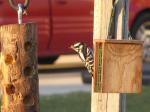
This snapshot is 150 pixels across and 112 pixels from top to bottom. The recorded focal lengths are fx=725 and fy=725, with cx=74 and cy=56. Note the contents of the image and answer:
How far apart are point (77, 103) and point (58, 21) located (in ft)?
10.8

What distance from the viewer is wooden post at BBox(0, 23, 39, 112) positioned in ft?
12.4

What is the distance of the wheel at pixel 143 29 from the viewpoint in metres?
12.2

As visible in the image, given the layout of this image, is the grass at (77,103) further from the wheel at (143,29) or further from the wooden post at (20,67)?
the wooden post at (20,67)

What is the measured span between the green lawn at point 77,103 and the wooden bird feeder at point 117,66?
4219 mm

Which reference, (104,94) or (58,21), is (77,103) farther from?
(104,94)

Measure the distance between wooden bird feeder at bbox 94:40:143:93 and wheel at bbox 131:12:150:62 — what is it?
8473 millimetres

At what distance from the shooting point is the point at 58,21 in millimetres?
11477

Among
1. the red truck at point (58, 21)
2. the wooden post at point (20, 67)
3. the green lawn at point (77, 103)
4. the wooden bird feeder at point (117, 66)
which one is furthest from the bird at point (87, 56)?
the red truck at point (58, 21)

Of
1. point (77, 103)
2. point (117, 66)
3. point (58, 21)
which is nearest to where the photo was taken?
Result: point (117, 66)

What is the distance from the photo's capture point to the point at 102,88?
3625mm

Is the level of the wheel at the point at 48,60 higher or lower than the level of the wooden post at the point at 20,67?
lower

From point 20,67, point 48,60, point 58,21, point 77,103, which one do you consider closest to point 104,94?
point 20,67

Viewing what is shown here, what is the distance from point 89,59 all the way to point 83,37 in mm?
7893

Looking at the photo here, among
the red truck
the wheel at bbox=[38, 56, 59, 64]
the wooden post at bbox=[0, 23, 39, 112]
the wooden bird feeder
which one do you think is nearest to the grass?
the red truck
